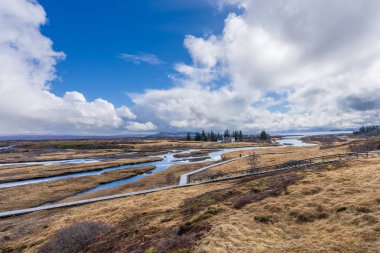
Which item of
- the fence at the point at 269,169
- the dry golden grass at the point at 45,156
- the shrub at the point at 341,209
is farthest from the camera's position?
the dry golden grass at the point at 45,156

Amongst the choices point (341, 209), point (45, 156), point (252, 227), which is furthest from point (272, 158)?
point (45, 156)

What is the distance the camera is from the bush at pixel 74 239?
65.0ft

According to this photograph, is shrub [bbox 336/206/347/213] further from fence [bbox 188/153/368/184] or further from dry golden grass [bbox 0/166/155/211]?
dry golden grass [bbox 0/166/155/211]

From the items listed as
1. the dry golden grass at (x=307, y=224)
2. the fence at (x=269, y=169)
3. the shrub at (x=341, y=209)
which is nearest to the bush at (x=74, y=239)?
the dry golden grass at (x=307, y=224)

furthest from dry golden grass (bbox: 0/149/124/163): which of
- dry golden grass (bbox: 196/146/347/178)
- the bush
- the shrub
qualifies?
the shrub

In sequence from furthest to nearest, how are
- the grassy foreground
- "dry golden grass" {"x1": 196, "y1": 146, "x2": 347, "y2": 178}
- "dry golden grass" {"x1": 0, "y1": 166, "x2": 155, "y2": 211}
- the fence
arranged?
"dry golden grass" {"x1": 196, "y1": 146, "x2": 347, "y2": 178} < the fence < "dry golden grass" {"x1": 0, "y1": 166, "x2": 155, "y2": 211} < the grassy foreground

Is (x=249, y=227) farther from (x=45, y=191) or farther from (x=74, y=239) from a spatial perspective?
(x=45, y=191)

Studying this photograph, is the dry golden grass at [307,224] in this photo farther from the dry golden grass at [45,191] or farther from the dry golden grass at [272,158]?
the dry golden grass at [45,191]

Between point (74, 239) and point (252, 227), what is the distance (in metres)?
16.6

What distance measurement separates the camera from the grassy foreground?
13555mm

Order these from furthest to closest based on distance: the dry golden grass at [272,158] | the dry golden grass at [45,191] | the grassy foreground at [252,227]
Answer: the dry golden grass at [272,158]
the dry golden grass at [45,191]
the grassy foreground at [252,227]

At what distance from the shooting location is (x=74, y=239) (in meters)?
20.9

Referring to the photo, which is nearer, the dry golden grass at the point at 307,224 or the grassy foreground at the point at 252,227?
the dry golden grass at the point at 307,224

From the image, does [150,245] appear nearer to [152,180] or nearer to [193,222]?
[193,222]
